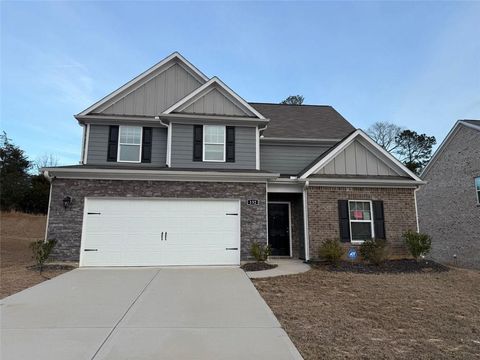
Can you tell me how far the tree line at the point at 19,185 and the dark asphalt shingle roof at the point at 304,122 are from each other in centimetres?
2254

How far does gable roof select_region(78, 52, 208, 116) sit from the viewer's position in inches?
502

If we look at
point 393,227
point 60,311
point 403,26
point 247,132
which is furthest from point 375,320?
point 403,26

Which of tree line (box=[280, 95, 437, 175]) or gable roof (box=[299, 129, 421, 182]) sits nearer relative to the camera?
gable roof (box=[299, 129, 421, 182])

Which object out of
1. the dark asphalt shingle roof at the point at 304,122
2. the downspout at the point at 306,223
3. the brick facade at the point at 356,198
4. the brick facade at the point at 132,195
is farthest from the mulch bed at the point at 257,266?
the dark asphalt shingle roof at the point at 304,122

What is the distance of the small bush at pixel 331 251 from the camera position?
10430mm

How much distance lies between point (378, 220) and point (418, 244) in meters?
1.51

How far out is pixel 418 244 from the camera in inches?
433

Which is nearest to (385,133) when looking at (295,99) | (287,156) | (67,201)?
(295,99)

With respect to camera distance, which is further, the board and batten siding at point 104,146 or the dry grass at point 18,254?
the board and batten siding at point 104,146

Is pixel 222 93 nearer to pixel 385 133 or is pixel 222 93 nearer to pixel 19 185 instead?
pixel 19 185

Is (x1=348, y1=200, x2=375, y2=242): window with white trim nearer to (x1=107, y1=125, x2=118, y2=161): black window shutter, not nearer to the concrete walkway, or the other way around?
the concrete walkway

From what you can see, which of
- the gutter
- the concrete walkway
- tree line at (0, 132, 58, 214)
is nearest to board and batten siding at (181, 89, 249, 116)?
the gutter

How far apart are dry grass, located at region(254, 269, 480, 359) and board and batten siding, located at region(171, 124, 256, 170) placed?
4851 millimetres

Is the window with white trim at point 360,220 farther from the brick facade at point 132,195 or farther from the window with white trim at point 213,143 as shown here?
the window with white trim at point 213,143
